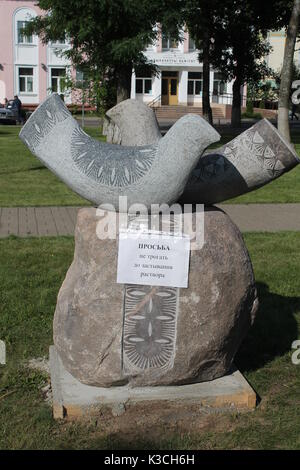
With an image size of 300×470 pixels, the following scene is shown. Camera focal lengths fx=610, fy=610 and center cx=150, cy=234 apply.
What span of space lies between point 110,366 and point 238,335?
86 centimetres

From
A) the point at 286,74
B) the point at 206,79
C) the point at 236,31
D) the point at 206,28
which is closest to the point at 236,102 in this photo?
the point at 236,31

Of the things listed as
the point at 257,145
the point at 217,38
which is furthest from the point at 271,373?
the point at 217,38

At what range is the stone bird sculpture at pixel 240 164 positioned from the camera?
3699 mm

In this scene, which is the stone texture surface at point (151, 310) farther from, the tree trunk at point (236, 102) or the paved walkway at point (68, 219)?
the tree trunk at point (236, 102)

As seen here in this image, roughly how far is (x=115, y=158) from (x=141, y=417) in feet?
5.14

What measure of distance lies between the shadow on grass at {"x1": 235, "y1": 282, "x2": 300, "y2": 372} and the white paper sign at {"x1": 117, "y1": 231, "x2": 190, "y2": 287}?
124 centimetres

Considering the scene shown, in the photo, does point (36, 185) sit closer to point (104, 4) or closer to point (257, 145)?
point (104, 4)

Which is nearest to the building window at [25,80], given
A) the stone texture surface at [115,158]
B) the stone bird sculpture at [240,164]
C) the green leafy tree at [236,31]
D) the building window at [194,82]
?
the building window at [194,82]

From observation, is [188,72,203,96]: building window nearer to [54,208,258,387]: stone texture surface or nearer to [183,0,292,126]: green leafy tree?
[183,0,292,126]: green leafy tree

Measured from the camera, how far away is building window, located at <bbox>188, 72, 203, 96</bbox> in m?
41.0

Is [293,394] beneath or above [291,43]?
beneath

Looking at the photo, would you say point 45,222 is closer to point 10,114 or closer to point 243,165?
point 243,165

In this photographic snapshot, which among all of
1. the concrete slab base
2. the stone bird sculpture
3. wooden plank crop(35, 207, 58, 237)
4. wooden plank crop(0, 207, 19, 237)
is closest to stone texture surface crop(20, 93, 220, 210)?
the stone bird sculpture

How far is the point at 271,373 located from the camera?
4.47 meters
